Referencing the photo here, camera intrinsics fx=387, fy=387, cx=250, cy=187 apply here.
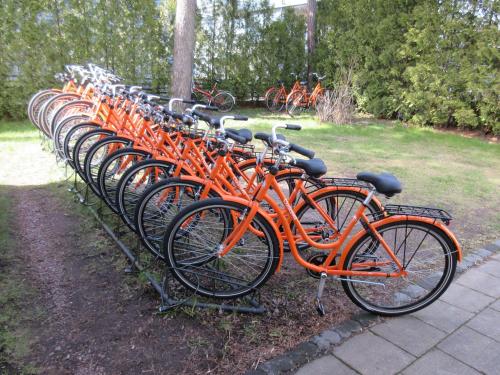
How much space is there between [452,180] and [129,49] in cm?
737

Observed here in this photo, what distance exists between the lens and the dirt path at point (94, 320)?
2.04 m

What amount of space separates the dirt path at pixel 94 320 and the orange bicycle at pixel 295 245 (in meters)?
0.36

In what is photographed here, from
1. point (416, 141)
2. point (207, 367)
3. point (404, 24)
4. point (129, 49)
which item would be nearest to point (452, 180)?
point (416, 141)

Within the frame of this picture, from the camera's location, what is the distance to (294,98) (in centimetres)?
1123

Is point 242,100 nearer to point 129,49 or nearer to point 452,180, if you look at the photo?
point 129,49

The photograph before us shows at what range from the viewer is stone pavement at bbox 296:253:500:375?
207cm

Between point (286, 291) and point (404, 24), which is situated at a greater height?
point (404, 24)

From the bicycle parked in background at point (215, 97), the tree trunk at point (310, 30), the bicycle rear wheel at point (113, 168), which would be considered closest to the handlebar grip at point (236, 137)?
the bicycle rear wheel at point (113, 168)

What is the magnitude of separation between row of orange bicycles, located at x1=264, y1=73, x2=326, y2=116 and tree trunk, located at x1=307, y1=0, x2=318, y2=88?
50cm

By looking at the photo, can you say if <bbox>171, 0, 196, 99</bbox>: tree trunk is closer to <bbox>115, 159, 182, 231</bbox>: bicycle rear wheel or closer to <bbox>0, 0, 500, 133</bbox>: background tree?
<bbox>0, 0, 500, 133</bbox>: background tree

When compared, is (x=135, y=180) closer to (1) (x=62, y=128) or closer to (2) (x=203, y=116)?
(2) (x=203, y=116)

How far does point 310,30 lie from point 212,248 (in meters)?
11.0

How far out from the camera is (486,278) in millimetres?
3039

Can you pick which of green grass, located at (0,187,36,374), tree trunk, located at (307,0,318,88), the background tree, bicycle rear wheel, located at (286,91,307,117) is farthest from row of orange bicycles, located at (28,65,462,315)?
tree trunk, located at (307,0,318,88)
